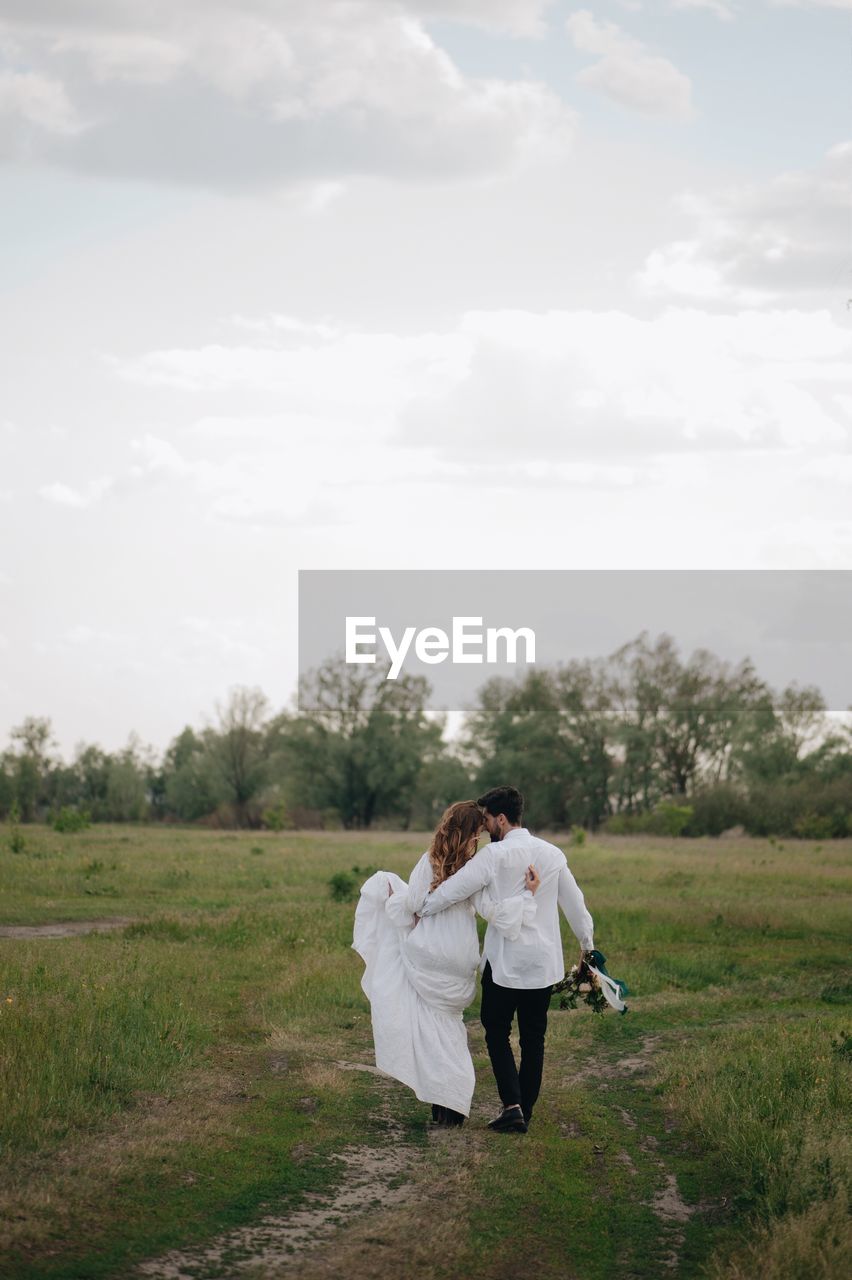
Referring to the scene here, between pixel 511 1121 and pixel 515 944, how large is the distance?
1145mm

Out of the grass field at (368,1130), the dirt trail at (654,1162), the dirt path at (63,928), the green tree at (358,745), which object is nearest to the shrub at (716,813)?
the green tree at (358,745)

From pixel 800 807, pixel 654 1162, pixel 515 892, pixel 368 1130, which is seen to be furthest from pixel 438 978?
pixel 800 807

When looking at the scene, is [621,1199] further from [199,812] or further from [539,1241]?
[199,812]

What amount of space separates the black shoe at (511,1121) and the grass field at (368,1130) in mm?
113

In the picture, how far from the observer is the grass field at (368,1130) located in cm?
619

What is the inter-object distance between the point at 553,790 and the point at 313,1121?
2817 inches

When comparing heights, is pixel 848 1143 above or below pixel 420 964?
below

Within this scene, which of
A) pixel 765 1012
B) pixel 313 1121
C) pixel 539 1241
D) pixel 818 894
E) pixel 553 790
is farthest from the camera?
pixel 553 790

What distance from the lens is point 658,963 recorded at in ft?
52.9

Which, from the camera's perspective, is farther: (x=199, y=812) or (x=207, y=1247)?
(x=199, y=812)

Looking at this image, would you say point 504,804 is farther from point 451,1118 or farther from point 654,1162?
point 654,1162

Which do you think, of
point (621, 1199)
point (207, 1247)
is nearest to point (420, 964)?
point (621, 1199)

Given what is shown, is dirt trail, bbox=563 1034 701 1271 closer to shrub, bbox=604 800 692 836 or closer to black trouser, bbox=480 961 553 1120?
black trouser, bbox=480 961 553 1120

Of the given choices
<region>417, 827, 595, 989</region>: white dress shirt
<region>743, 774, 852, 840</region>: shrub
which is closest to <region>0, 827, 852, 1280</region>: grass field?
<region>417, 827, 595, 989</region>: white dress shirt
